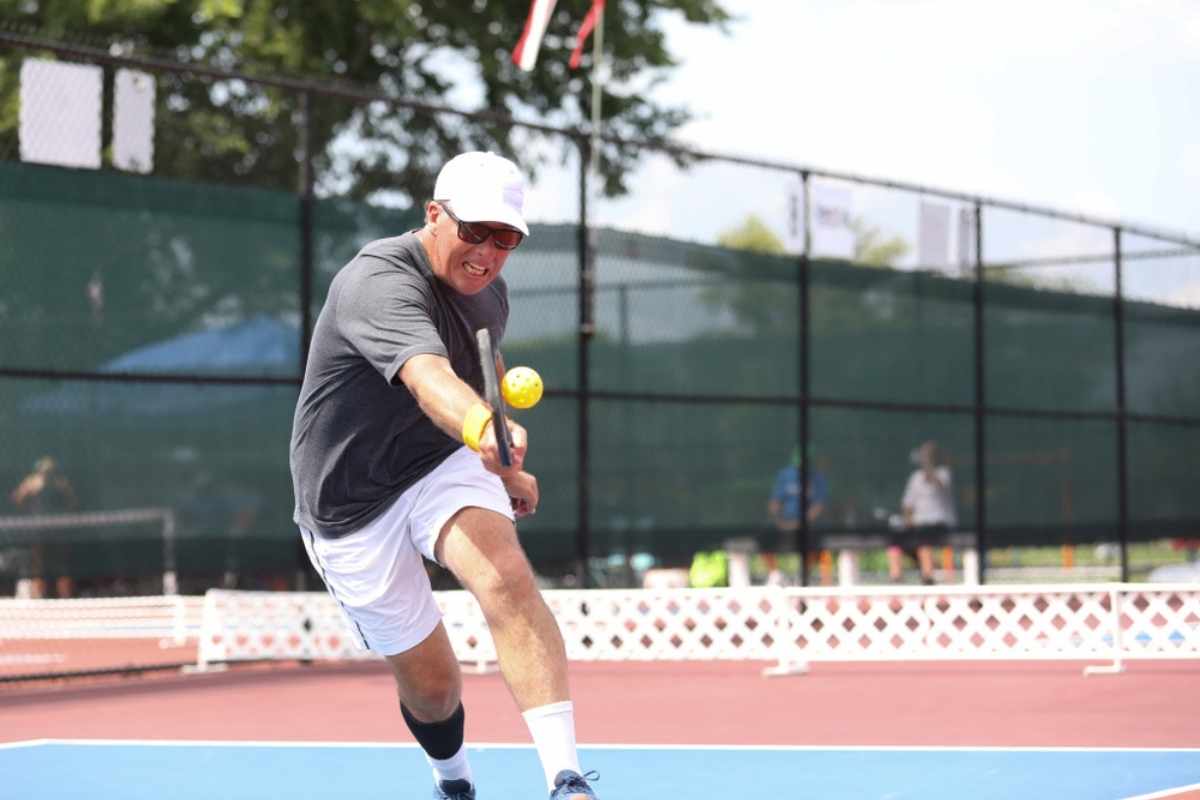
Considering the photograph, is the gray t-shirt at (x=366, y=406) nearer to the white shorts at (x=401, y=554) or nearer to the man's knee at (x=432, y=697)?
the white shorts at (x=401, y=554)

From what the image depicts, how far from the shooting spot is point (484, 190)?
14.4ft

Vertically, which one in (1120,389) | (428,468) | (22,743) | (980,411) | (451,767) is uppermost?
(1120,389)

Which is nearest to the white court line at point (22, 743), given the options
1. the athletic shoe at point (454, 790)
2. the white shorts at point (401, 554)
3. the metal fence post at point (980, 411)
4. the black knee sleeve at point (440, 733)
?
the athletic shoe at point (454, 790)

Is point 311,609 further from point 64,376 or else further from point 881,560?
point 881,560

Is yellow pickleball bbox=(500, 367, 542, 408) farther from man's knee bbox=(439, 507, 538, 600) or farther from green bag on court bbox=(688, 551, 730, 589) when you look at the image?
green bag on court bbox=(688, 551, 730, 589)

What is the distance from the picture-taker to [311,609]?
1198 centimetres

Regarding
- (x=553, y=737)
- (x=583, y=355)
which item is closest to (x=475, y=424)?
(x=553, y=737)

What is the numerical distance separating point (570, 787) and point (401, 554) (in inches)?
34.7

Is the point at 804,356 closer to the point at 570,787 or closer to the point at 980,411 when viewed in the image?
the point at 980,411

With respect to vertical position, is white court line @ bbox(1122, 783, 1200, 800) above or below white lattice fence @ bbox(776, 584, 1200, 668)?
below

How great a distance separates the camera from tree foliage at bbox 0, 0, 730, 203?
63.7 ft

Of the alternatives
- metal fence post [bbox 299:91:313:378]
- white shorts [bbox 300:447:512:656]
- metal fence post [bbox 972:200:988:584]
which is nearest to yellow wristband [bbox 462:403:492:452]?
white shorts [bbox 300:447:512:656]

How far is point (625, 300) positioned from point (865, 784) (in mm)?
7617

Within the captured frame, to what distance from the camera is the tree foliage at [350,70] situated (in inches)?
765
